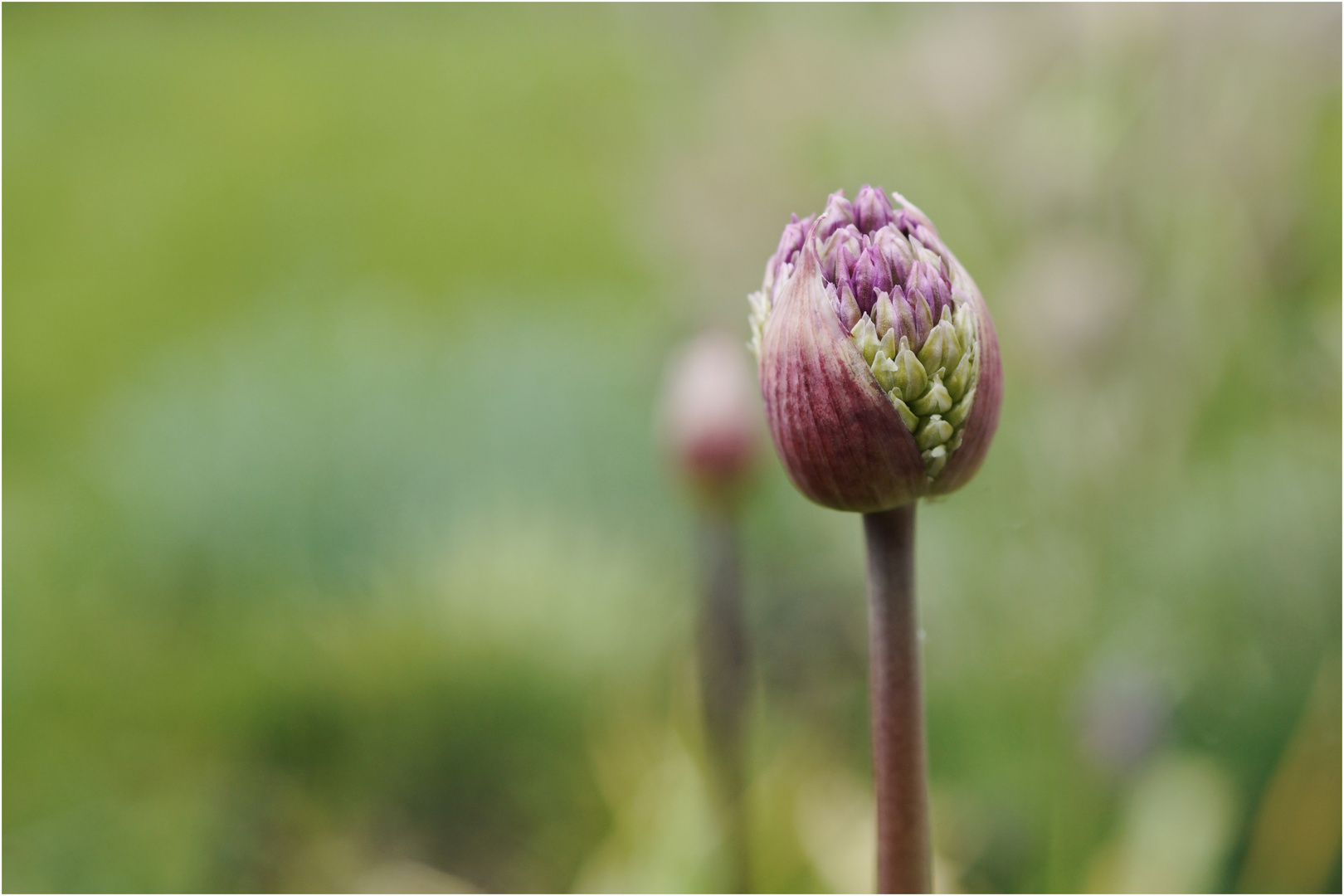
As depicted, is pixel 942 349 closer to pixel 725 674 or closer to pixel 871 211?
pixel 871 211

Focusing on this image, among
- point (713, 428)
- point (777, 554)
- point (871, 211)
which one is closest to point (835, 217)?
point (871, 211)

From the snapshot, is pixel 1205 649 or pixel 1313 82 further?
pixel 1313 82

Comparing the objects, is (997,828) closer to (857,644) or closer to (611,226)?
(857,644)

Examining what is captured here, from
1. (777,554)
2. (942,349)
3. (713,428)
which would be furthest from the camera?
(777,554)

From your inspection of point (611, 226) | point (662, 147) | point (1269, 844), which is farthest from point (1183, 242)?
point (611, 226)

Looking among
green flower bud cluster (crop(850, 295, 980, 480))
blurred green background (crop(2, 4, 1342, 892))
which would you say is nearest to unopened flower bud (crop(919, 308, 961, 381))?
green flower bud cluster (crop(850, 295, 980, 480))

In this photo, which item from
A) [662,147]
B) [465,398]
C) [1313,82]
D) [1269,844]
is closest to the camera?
[1269,844]

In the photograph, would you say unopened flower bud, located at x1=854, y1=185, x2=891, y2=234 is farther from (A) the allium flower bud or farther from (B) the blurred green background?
(B) the blurred green background
